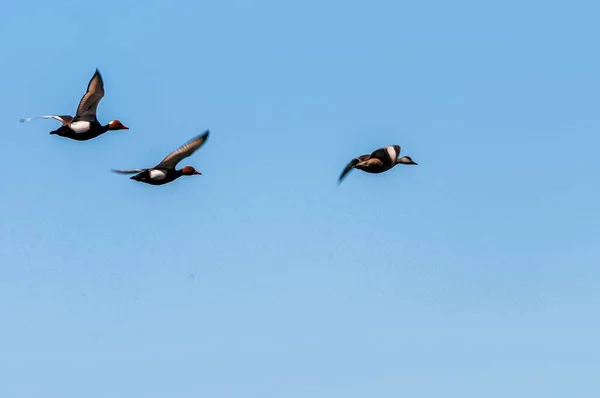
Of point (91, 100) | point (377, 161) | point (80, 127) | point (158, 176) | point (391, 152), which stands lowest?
point (158, 176)

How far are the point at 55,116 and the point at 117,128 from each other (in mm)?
2232

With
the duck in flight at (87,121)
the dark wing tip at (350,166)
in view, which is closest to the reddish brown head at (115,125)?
the duck in flight at (87,121)

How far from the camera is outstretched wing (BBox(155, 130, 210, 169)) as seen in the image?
44750mm

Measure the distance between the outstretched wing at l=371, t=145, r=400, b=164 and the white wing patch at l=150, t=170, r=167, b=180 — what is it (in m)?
7.32

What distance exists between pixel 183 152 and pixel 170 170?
1.71 metres

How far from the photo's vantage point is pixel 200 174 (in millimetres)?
47875

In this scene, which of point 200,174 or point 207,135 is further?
point 200,174

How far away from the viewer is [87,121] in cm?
4650

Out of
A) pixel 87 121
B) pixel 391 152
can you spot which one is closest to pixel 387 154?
pixel 391 152

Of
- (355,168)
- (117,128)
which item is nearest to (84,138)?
(117,128)

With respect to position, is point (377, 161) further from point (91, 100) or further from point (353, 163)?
point (91, 100)

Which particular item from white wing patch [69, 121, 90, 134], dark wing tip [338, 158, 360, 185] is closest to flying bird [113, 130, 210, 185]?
white wing patch [69, 121, 90, 134]

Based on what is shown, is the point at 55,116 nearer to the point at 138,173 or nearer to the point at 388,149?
the point at 138,173

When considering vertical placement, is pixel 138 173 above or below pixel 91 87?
below
